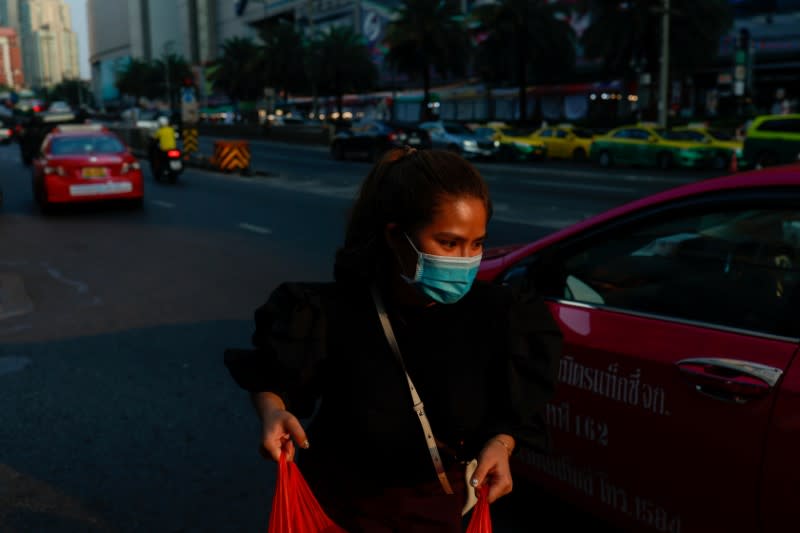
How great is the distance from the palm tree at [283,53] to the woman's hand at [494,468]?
71.3 m

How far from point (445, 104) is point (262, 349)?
6988 centimetres

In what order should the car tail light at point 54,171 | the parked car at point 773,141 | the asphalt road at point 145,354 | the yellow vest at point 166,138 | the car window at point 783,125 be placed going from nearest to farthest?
the asphalt road at point 145,354, the car tail light at point 54,171, the parked car at point 773,141, the car window at point 783,125, the yellow vest at point 166,138

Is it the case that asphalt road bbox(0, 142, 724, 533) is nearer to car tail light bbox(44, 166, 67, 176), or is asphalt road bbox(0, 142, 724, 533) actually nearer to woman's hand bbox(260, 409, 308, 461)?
car tail light bbox(44, 166, 67, 176)

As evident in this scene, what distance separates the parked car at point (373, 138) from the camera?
1248 inches

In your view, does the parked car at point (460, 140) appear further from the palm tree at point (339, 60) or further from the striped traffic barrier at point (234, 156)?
the palm tree at point (339, 60)

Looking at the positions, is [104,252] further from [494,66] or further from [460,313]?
[494,66]

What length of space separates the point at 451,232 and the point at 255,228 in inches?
464

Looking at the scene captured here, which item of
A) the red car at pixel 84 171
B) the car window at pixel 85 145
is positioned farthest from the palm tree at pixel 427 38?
the red car at pixel 84 171

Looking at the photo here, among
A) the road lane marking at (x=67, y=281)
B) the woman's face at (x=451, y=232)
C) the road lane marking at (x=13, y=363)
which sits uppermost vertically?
the woman's face at (x=451, y=232)

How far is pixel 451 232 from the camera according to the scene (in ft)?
6.00

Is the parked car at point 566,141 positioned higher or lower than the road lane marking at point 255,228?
higher

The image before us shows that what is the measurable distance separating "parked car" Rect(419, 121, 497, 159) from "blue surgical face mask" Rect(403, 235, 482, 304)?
28563 millimetres

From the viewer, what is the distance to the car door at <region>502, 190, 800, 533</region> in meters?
2.49

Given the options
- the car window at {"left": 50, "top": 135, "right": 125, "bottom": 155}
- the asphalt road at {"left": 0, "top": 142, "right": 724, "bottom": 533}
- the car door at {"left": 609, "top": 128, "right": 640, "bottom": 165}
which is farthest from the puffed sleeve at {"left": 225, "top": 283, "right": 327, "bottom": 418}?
the car door at {"left": 609, "top": 128, "right": 640, "bottom": 165}
